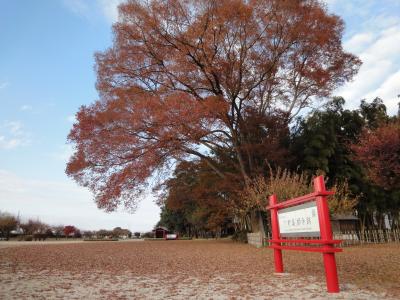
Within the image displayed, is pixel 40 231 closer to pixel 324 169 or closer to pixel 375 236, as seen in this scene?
pixel 324 169

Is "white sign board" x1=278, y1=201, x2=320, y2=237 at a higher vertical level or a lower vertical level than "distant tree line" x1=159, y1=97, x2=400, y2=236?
lower

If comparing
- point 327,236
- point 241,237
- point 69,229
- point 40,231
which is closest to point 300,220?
point 327,236

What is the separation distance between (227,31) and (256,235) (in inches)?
413

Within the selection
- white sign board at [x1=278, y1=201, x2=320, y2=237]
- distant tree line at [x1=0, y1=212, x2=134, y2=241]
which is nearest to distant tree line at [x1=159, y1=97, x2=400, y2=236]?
white sign board at [x1=278, y1=201, x2=320, y2=237]

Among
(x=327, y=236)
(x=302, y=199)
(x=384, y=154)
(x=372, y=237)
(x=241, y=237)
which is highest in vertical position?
(x=384, y=154)

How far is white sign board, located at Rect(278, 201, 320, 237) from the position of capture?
630 cm

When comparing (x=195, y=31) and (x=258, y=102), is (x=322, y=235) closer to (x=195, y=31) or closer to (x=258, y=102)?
(x=195, y=31)

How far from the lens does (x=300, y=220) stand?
6.87 metres

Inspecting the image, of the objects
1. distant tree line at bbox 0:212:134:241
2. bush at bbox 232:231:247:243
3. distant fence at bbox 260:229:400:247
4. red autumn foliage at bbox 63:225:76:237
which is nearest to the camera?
distant fence at bbox 260:229:400:247

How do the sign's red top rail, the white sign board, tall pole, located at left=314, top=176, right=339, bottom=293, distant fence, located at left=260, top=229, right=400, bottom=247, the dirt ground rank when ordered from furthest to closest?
distant fence, located at left=260, top=229, right=400, bottom=247, the white sign board, the sign's red top rail, tall pole, located at left=314, top=176, right=339, bottom=293, the dirt ground

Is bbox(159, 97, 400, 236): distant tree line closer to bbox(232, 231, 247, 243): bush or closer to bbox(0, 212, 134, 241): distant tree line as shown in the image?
bbox(232, 231, 247, 243): bush

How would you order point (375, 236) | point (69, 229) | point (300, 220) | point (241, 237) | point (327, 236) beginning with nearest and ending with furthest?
point (327, 236)
point (300, 220)
point (375, 236)
point (241, 237)
point (69, 229)

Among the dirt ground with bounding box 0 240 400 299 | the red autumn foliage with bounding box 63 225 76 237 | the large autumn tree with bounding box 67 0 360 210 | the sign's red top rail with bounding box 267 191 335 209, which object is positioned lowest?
the dirt ground with bounding box 0 240 400 299

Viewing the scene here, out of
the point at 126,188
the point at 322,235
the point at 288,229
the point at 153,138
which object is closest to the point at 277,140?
the point at 153,138
